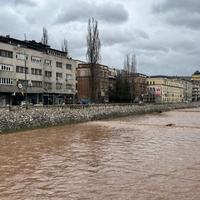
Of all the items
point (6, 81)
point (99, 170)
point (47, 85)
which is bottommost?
point (99, 170)

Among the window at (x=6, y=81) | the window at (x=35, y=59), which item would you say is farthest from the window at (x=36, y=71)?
the window at (x=6, y=81)

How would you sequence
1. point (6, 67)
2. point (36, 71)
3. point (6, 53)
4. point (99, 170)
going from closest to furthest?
point (99, 170), point (6, 67), point (6, 53), point (36, 71)

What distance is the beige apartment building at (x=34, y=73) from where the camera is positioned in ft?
272

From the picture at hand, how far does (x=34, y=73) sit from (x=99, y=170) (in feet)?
245

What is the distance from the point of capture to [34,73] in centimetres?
9275

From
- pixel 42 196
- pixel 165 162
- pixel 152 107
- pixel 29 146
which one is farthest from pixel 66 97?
pixel 42 196

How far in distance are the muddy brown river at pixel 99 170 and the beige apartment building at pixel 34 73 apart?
51.7m

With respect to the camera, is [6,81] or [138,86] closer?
[6,81]

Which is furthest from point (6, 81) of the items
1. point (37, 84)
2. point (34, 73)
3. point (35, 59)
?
point (35, 59)

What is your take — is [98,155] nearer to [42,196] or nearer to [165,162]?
[165,162]

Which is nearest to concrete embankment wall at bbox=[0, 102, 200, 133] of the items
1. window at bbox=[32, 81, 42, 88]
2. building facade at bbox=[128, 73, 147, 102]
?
window at bbox=[32, 81, 42, 88]

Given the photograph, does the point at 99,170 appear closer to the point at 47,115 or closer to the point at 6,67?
the point at 47,115

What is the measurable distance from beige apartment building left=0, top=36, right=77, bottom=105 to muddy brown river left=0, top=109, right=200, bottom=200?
5171 centimetres

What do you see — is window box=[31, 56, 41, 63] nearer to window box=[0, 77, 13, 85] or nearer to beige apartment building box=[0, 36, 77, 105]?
beige apartment building box=[0, 36, 77, 105]
